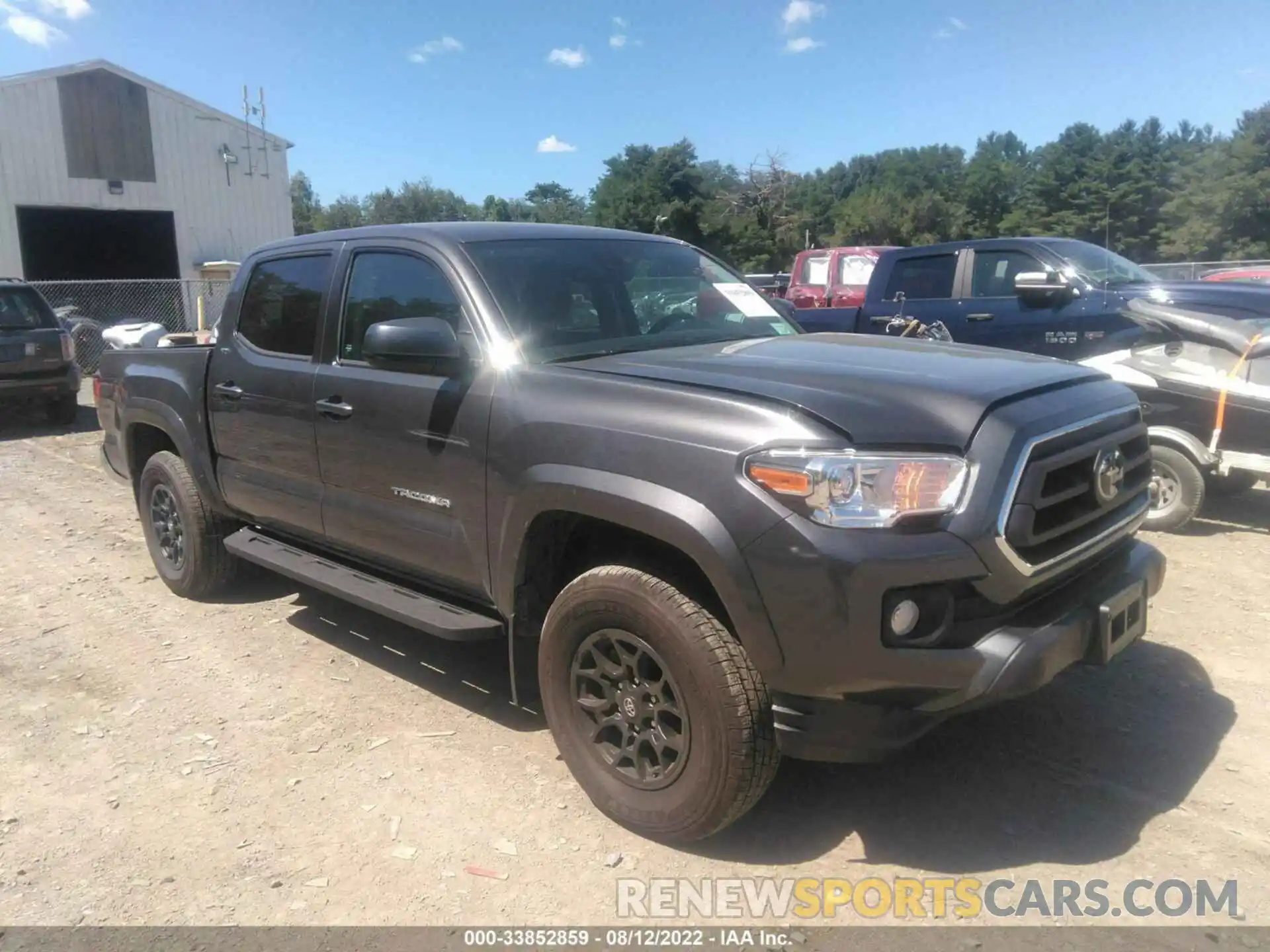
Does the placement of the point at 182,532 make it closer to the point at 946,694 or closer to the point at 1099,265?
the point at 946,694

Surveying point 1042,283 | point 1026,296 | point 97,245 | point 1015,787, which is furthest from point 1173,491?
point 97,245

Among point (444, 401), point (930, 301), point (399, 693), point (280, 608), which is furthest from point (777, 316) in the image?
point (930, 301)

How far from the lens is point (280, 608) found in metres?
5.41

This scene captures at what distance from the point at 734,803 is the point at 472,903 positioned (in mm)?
832

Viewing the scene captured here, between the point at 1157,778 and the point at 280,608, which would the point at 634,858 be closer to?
the point at 1157,778

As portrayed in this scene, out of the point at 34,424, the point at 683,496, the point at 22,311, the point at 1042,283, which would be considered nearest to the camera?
the point at 683,496

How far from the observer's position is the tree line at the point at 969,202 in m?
57.0

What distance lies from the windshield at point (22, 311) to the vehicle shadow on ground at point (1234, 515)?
12.6 metres

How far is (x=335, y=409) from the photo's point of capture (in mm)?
4086

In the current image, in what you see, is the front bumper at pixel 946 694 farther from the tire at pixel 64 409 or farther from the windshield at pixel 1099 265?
the tire at pixel 64 409

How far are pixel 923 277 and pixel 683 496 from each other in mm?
7251

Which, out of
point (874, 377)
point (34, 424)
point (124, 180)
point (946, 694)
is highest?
point (124, 180)

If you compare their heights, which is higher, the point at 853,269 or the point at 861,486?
the point at 853,269

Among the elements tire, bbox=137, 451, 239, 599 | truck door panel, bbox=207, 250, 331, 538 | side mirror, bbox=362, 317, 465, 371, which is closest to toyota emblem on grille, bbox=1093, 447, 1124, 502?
side mirror, bbox=362, 317, 465, 371
